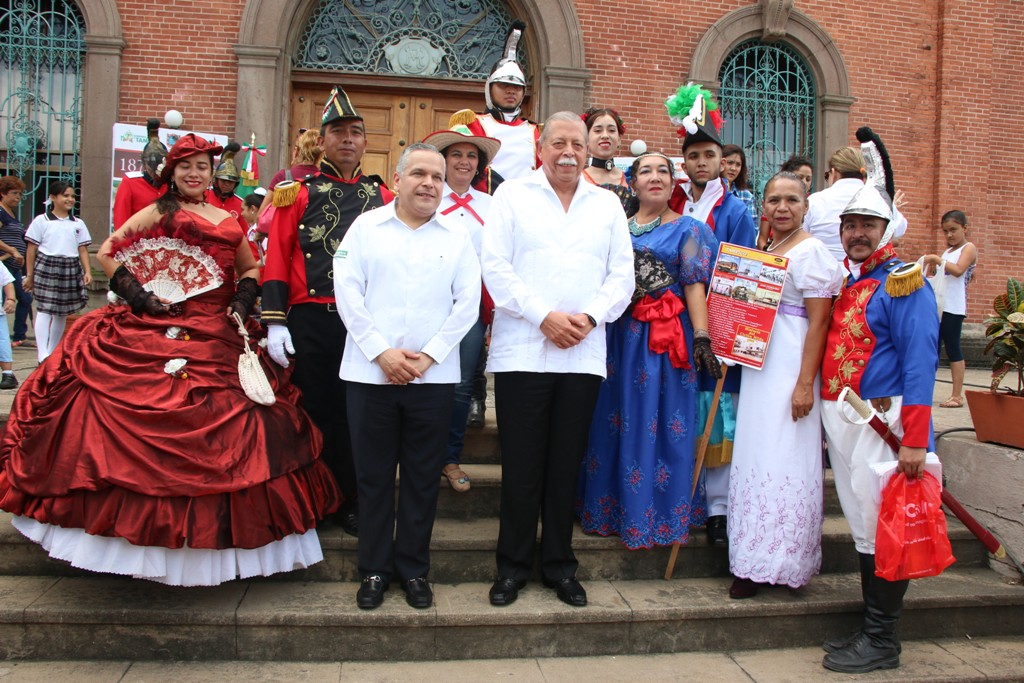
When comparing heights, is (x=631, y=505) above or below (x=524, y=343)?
below

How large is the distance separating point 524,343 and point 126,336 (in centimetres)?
170

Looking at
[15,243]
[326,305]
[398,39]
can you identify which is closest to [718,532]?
[326,305]

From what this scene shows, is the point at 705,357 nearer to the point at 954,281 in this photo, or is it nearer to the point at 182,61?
the point at 954,281

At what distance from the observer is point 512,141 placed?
15.0 ft

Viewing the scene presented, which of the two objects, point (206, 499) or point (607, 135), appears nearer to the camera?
point (206, 499)

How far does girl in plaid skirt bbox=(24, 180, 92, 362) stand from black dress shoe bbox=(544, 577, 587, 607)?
536 cm

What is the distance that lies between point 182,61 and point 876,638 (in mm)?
8600

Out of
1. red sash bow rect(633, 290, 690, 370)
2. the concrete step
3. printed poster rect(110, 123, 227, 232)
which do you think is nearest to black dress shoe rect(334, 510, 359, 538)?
the concrete step

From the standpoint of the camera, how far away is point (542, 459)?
3500mm

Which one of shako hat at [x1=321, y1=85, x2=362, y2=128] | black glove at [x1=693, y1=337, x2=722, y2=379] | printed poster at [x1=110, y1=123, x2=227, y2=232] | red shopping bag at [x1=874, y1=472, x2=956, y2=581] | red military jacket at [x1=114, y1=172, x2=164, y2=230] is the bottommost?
red shopping bag at [x1=874, y1=472, x2=956, y2=581]

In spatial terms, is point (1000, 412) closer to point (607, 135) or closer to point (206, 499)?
point (607, 135)

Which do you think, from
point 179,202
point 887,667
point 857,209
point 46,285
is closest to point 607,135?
point 857,209

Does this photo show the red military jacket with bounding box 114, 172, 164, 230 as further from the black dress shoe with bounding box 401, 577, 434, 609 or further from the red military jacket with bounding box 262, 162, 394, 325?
the black dress shoe with bounding box 401, 577, 434, 609

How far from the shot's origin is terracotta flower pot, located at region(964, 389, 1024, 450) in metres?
4.12
